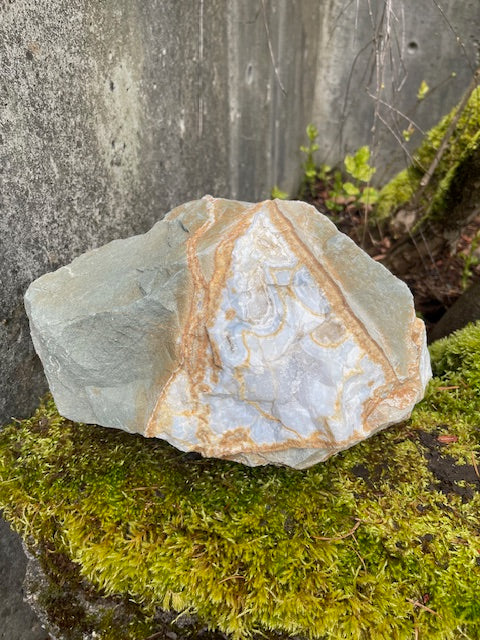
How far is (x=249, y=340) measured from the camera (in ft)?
5.30

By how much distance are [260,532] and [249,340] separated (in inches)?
26.8

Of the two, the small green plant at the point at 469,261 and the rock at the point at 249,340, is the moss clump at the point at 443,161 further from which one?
the rock at the point at 249,340

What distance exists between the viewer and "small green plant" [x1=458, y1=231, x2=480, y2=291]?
4.06 meters

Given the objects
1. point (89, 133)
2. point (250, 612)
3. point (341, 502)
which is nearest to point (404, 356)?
point (341, 502)

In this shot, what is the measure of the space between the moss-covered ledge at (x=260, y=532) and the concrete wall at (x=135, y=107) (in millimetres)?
552

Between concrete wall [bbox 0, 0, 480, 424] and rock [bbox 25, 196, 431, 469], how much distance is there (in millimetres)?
570

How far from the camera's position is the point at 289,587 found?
1.65 meters

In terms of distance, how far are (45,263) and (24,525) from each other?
3.51 ft

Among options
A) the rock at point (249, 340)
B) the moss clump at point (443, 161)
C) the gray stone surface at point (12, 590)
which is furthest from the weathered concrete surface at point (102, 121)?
the moss clump at point (443, 161)

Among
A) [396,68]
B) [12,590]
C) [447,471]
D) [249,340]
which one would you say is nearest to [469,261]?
[396,68]

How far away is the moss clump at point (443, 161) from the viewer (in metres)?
3.56

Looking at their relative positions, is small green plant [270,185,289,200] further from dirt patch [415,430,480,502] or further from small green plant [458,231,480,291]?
dirt patch [415,430,480,502]

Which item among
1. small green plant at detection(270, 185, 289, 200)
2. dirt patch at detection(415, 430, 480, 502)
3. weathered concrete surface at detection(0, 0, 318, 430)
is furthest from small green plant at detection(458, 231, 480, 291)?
dirt patch at detection(415, 430, 480, 502)

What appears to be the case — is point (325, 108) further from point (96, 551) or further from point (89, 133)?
point (96, 551)
